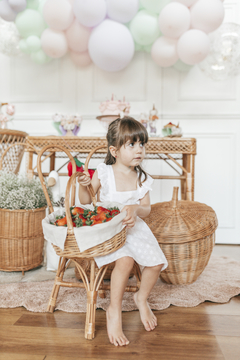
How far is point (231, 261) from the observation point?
1959 millimetres

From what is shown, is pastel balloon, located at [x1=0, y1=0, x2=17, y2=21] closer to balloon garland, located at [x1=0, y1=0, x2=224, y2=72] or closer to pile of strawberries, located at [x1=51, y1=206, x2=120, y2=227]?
balloon garland, located at [x1=0, y1=0, x2=224, y2=72]

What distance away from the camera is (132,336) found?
106 cm

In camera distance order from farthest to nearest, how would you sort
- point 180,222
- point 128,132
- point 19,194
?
point 19,194 → point 180,222 → point 128,132

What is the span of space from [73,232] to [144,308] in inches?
17.4

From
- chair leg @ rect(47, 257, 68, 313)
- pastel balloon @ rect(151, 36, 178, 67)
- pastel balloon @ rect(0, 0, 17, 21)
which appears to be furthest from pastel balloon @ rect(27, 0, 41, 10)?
chair leg @ rect(47, 257, 68, 313)

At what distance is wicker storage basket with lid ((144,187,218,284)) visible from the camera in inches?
56.9

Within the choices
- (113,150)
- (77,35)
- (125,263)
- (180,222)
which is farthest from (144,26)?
(125,263)

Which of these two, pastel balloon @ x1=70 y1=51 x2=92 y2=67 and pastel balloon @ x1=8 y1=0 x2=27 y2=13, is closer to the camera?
pastel balloon @ x1=8 y1=0 x2=27 y2=13

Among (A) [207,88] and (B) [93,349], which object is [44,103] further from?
(B) [93,349]

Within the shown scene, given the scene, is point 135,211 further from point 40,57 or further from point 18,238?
point 40,57

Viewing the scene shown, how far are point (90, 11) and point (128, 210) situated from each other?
5.00ft

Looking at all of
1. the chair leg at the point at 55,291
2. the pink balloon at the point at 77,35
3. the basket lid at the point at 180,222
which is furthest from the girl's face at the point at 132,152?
the pink balloon at the point at 77,35

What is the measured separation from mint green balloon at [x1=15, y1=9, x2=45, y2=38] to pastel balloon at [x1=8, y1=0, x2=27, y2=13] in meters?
0.04

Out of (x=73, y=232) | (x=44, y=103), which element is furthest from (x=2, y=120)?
(x=73, y=232)
